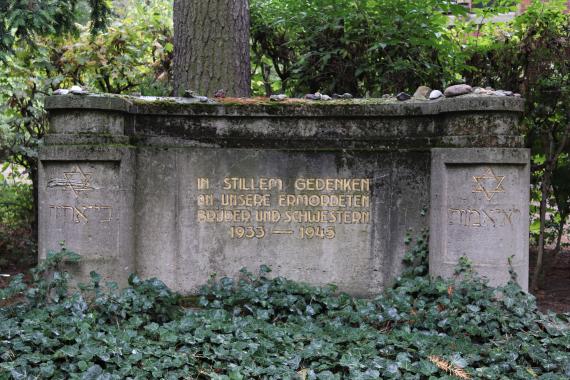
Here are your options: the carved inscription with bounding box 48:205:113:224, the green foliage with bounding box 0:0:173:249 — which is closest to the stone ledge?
the carved inscription with bounding box 48:205:113:224

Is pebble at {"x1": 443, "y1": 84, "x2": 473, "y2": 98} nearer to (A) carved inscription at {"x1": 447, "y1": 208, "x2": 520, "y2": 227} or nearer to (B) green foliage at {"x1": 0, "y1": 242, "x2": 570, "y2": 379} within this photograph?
(A) carved inscription at {"x1": 447, "y1": 208, "x2": 520, "y2": 227}

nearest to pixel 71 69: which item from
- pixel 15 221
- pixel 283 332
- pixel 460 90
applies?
pixel 15 221

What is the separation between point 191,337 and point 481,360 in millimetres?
2032

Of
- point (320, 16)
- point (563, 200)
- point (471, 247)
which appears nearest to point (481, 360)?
point (471, 247)

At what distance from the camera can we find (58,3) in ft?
22.7

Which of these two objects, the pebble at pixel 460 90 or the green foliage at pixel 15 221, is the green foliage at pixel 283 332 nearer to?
the pebble at pixel 460 90

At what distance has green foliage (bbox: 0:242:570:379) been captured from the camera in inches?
162

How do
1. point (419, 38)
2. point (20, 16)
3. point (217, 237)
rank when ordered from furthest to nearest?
point (419, 38) → point (20, 16) → point (217, 237)

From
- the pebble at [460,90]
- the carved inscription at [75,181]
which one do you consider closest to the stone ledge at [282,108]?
the pebble at [460,90]

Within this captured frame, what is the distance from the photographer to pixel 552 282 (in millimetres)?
7887

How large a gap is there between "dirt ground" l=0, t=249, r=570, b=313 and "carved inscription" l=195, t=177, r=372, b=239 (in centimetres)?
215

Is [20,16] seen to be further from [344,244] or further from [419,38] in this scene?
[419,38]

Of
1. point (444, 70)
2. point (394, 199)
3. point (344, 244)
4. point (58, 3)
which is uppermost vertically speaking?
point (58, 3)

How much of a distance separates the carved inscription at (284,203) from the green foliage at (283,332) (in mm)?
484
